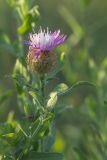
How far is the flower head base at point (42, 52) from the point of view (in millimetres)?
2193

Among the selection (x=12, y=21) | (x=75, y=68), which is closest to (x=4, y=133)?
(x=75, y=68)

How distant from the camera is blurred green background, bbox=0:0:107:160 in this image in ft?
10.1

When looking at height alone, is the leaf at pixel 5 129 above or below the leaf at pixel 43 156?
above

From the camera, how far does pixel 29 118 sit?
92.2 inches

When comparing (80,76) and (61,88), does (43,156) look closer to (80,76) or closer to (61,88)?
(61,88)

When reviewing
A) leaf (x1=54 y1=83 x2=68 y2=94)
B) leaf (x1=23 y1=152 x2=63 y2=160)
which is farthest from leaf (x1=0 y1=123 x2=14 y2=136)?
leaf (x1=54 y1=83 x2=68 y2=94)

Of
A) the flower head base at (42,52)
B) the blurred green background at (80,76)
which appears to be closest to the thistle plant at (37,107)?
the flower head base at (42,52)

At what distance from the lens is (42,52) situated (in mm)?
2211

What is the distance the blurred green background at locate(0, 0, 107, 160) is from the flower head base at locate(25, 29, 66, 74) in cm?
23

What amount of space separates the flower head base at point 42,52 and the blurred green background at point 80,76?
227mm

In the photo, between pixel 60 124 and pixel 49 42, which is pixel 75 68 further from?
pixel 49 42

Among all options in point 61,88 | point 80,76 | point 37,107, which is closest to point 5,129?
point 37,107

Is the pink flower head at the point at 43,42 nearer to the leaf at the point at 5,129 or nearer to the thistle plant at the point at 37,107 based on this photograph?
the thistle plant at the point at 37,107

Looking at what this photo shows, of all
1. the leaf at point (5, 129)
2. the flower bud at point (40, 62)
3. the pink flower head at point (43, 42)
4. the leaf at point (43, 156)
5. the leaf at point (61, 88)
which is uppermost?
the pink flower head at point (43, 42)
